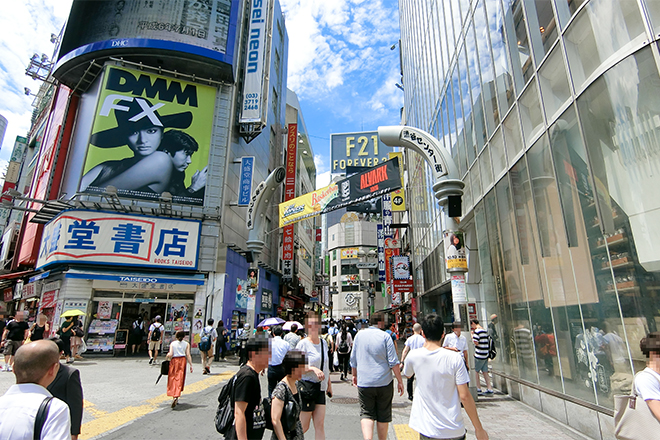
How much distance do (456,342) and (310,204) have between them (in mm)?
10962

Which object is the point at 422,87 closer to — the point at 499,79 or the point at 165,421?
the point at 499,79

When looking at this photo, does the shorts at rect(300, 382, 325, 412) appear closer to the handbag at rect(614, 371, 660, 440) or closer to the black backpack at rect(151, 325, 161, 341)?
the handbag at rect(614, 371, 660, 440)

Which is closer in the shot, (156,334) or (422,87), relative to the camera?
(156,334)

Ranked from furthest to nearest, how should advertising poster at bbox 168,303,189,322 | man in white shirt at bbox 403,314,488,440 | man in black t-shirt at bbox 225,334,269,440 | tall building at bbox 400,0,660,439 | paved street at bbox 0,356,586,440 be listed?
advertising poster at bbox 168,303,189,322 → paved street at bbox 0,356,586,440 → tall building at bbox 400,0,660,439 → man in white shirt at bbox 403,314,488,440 → man in black t-shirt at bbox 225,334,269,440

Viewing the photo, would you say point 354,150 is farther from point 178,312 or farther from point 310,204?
point 178,312

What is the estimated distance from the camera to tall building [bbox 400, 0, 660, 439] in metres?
4.88

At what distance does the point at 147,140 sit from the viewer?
19.1m

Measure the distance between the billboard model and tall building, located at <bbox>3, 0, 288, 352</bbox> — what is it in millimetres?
71

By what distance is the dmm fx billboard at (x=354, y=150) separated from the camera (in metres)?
57.5

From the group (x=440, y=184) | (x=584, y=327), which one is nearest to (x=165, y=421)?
(x=584, y=327)

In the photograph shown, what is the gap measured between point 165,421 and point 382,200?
2982 cm

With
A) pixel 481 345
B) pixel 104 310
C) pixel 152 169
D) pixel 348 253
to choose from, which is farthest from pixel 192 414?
pixel 348 253

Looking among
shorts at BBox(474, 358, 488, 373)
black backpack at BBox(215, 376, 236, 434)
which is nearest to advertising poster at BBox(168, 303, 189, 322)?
shorts at BBox(474, 358, 488, 373)

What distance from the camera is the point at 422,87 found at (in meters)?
23.3
